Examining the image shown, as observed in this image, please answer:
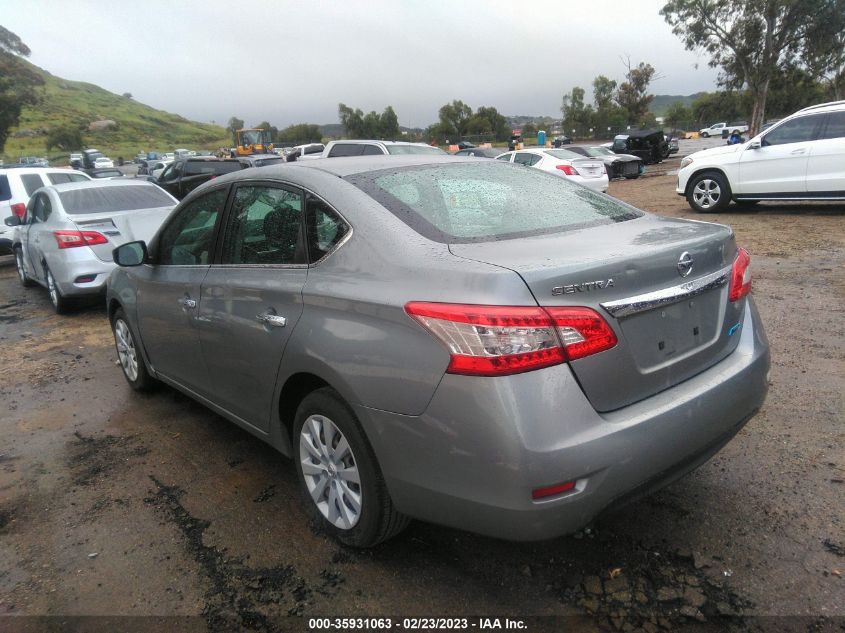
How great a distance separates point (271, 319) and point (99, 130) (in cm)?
13093

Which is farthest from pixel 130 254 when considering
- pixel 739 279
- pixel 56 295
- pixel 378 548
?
pixel 56 295

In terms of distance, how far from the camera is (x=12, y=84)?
197 ft

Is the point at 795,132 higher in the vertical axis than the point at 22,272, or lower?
higher

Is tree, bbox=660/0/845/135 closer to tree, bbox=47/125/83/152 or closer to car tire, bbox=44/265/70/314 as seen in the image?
car tire, bbox=44/265/70/314

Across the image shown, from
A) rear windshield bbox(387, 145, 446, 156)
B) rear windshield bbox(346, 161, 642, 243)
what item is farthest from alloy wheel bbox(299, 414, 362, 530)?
rear windshield bbox(387, 145, 446, 156)

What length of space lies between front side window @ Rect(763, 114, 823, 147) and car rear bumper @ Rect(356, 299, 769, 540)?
9.54m

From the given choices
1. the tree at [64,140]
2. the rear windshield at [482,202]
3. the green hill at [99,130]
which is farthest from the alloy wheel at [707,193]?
the tree at [64,140]

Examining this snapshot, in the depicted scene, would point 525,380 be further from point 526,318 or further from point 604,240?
point 604,240

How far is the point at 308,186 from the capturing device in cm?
285

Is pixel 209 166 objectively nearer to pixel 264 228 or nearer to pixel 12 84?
pixel 264 228

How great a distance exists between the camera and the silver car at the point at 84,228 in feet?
22.8

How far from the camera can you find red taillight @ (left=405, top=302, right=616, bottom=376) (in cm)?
196

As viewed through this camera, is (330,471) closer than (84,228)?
Yes

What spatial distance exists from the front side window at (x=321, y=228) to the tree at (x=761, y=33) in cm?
3017
